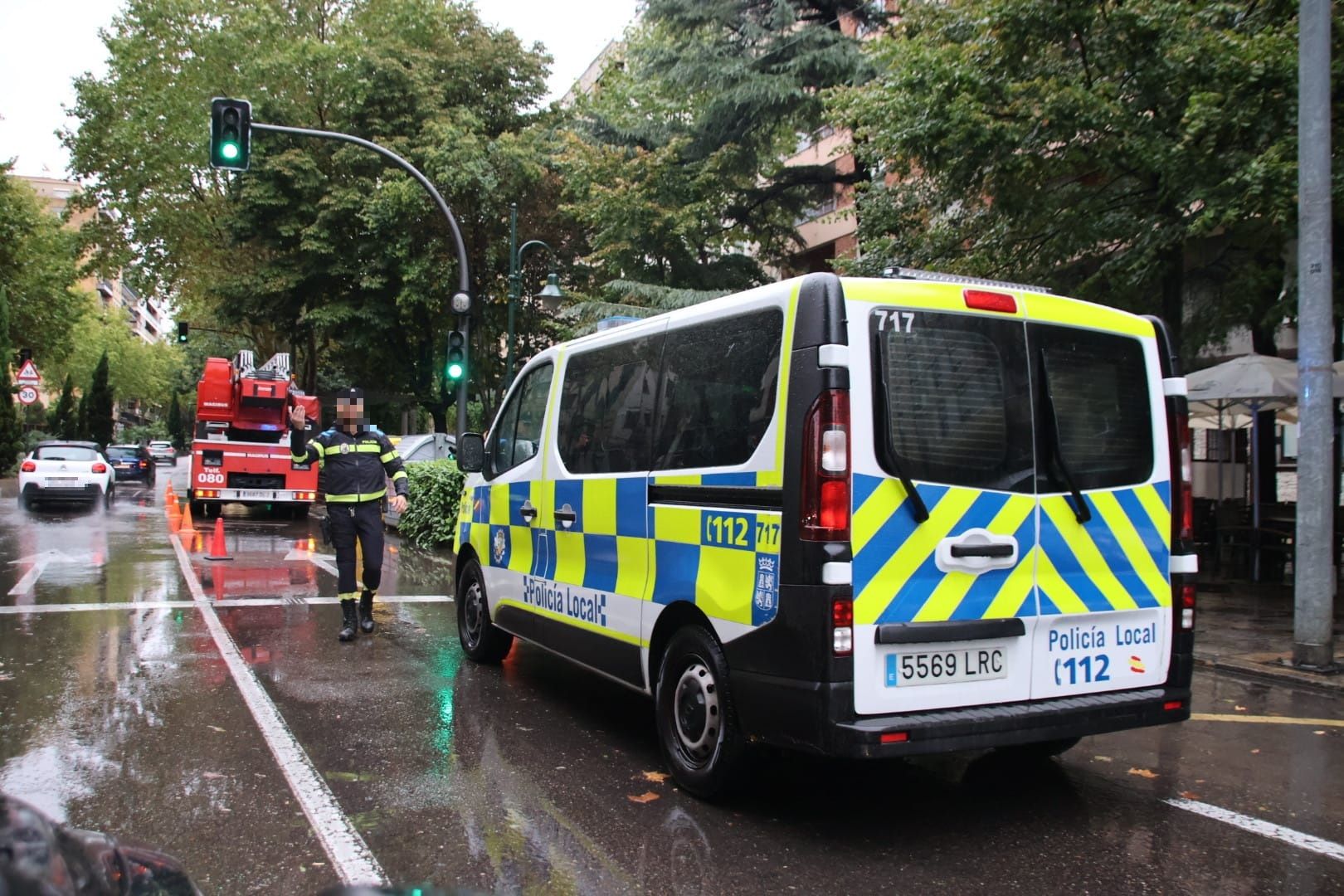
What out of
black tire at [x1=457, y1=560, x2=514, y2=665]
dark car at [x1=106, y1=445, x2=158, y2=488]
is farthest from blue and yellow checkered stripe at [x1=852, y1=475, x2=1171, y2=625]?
dark car at [x1=106, y1=445, x2=158, y2=488]

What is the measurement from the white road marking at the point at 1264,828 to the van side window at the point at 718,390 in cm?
253

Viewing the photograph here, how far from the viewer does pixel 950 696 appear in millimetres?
3984

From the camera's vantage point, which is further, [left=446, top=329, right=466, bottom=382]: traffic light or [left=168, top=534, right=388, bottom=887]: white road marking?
[left=446, top=329, right=466, bottom=382]: traffic light

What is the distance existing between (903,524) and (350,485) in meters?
5.44

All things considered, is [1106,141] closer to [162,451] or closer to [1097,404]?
[1097,404]

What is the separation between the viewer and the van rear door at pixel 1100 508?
4.25 meters

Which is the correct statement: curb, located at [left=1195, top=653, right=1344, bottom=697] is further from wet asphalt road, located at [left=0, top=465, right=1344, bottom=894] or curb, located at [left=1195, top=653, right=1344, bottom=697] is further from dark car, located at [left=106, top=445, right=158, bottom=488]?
dark car, located at [left=106, top=445, right=158, bottom=488]

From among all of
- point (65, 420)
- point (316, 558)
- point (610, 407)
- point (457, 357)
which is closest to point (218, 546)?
point (316, 558)

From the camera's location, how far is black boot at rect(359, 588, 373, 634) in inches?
330

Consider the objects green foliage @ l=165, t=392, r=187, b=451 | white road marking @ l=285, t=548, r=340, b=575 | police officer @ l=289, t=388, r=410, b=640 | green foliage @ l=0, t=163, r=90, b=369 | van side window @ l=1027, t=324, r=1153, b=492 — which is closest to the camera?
van side window @ l=1027, t=324, r=1153, b=492

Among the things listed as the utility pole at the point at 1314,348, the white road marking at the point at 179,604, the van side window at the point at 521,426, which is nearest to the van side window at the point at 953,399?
the van side window at the point at 521,426

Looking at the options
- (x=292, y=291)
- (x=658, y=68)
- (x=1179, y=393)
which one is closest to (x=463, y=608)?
(x=1179, y=393)

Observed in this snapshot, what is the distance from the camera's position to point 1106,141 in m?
9.75

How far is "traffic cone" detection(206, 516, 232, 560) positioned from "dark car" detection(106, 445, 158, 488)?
1622cm
